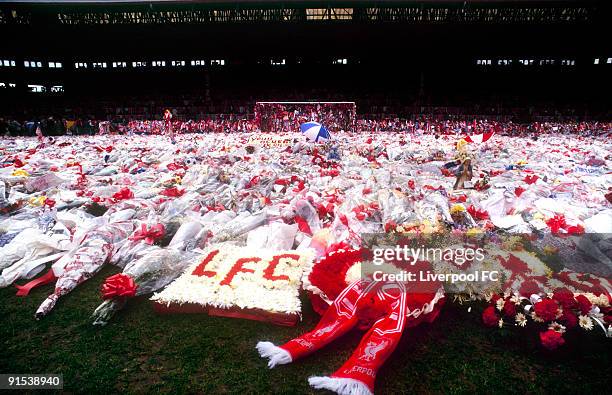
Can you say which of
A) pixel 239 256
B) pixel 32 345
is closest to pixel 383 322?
pixel 239 256

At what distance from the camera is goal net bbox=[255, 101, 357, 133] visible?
2053 cm

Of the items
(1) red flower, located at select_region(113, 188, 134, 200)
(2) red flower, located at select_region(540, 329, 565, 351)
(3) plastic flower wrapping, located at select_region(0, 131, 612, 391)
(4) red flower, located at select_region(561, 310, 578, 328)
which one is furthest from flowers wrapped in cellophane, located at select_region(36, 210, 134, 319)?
(4) red flower, located at select_region(561, 310, 578, 328)

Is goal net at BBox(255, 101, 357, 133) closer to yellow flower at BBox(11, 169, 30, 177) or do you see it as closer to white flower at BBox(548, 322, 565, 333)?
yellow flower at BBox(11, 169, 30, 177)

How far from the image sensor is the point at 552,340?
2455mm

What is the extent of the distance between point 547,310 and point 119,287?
3.54 metres

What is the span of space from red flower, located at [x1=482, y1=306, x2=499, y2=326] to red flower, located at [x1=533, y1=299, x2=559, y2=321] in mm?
295

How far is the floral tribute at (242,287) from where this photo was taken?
9.71 feet

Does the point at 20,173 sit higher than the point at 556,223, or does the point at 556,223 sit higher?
the point at 20,173

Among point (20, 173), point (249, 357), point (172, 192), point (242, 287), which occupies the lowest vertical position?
point (249, 357)

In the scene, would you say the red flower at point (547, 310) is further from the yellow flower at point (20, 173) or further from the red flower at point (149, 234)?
the yellow flower at point (20, 173)

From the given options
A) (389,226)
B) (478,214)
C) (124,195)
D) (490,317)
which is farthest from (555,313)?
(124,195)

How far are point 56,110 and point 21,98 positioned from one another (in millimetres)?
5178

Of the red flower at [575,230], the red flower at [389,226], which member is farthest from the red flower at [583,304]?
the red flower at [389,226]

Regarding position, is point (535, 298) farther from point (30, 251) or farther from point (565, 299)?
point (30, 251)
